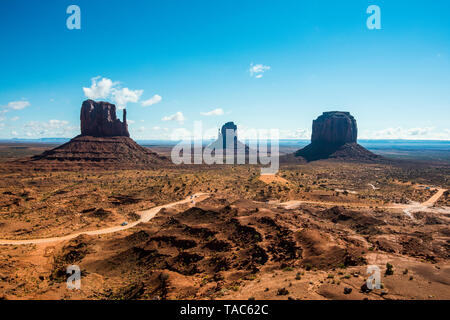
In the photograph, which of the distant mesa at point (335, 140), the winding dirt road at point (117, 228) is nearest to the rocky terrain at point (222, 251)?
the winding dirt road at point (117, 228)

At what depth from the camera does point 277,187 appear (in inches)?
2566

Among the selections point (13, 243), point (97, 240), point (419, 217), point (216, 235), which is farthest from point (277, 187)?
point (13, 243)

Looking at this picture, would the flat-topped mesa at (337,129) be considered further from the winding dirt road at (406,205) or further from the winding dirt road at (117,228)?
the winding dirt road at (117,228)

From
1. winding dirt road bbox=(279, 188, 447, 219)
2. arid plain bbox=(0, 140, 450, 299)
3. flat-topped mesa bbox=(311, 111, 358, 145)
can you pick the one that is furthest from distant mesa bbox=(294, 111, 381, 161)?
arid plain bbox=(0, 140, 450, 299)

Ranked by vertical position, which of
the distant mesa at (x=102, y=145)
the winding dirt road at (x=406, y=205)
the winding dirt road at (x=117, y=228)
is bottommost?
the winding dirt road at (x=117, y=228)

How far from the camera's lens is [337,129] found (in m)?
146

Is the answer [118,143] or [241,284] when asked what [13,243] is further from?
[118,143]

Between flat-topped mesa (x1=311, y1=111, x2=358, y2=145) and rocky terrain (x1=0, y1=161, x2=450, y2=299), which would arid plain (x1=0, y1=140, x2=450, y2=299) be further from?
flat-topped mesa (x1=311, y1=111, x2=358, y2=145)

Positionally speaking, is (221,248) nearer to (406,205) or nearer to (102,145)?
(406,205)

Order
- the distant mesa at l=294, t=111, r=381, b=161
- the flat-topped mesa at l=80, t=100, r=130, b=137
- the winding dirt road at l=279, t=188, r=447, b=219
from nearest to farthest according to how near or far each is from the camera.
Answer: the winding dirt road at l=279, t=188, r=447, b=219 → the flat-topped mesa at l=80, t=100, r=130, b=137 → the distant mesa at l=294, t=111, r=381, b=161

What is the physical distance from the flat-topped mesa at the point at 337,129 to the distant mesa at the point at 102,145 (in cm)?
9818

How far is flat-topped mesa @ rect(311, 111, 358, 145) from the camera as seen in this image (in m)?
145

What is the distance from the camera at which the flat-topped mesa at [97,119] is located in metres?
111
